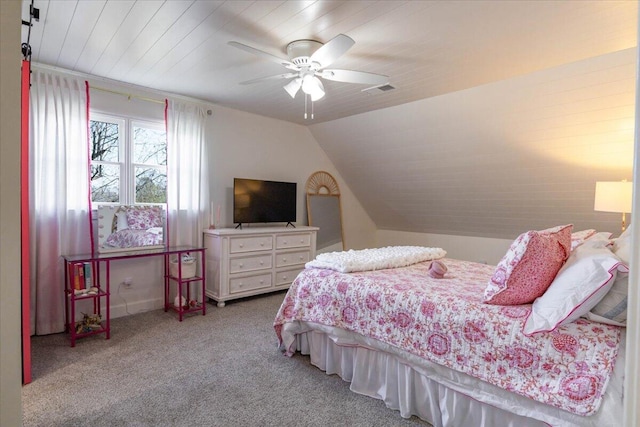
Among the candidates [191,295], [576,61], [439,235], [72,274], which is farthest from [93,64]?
[439,235]

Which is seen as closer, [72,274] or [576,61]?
[576,61]

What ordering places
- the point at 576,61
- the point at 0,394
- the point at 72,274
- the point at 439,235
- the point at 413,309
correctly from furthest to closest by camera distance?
the point at 439,235 < the point at 72,274 < the point at 576,61 < the point at 413,309 < the point at 0,394

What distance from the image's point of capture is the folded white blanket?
2.52m

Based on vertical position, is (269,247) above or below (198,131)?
below

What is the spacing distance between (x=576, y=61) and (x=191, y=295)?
14.5 ft

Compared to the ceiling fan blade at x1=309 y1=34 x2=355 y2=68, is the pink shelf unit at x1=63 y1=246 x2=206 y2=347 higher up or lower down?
lower down

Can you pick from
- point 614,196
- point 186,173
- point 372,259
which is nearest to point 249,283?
point 186,173

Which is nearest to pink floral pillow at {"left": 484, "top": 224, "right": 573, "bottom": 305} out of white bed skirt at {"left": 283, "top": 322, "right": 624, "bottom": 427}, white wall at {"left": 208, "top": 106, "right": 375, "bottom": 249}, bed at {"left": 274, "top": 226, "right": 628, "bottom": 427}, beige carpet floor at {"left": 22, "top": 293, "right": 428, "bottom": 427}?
bed at {"left": 274, "top": 226, "right": 628, "bottom": 427}

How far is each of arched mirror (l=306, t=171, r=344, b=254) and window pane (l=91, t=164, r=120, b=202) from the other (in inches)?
103

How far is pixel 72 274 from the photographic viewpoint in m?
2.96

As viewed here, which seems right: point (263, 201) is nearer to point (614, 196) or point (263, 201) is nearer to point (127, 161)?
point (127, 161)

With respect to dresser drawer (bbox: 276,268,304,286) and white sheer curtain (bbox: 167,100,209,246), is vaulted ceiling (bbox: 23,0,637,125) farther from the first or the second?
dresser drawer (bbox: 276,268,304,286)

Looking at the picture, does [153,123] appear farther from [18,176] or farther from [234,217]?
[18,176]

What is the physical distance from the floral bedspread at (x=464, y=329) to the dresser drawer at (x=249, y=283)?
1506mm
